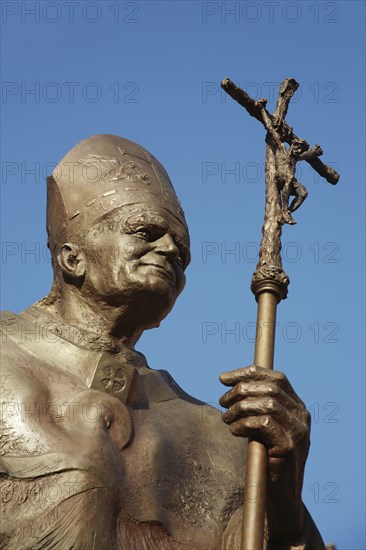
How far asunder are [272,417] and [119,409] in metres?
1.57

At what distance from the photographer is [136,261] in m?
14.5

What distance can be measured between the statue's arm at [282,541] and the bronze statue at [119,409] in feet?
0.04

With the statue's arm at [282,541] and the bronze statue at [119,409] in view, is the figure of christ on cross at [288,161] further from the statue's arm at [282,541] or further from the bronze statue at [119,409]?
the statue's arm at [282,541]

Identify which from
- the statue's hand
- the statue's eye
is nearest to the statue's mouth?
the statue's eye

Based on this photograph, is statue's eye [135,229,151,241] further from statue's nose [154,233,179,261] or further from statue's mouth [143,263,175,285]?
statue's mouth [143,263,175,285]

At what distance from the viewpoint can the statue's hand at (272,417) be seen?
514 inches

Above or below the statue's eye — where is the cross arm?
above

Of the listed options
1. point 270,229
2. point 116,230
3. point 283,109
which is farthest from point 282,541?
point 283,109

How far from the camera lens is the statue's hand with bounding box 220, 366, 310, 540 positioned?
13.1 meters

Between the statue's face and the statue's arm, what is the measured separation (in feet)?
6.28

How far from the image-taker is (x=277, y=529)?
46.1 feet

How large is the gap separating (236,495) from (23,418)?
203 centimetres

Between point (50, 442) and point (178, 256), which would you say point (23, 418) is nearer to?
point (50, 442)

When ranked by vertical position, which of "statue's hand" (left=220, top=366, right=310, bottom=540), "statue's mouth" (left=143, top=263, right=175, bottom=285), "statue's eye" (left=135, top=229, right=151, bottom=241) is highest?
"statue's eye" (left=135, top=229, right=151, bottom=241)
